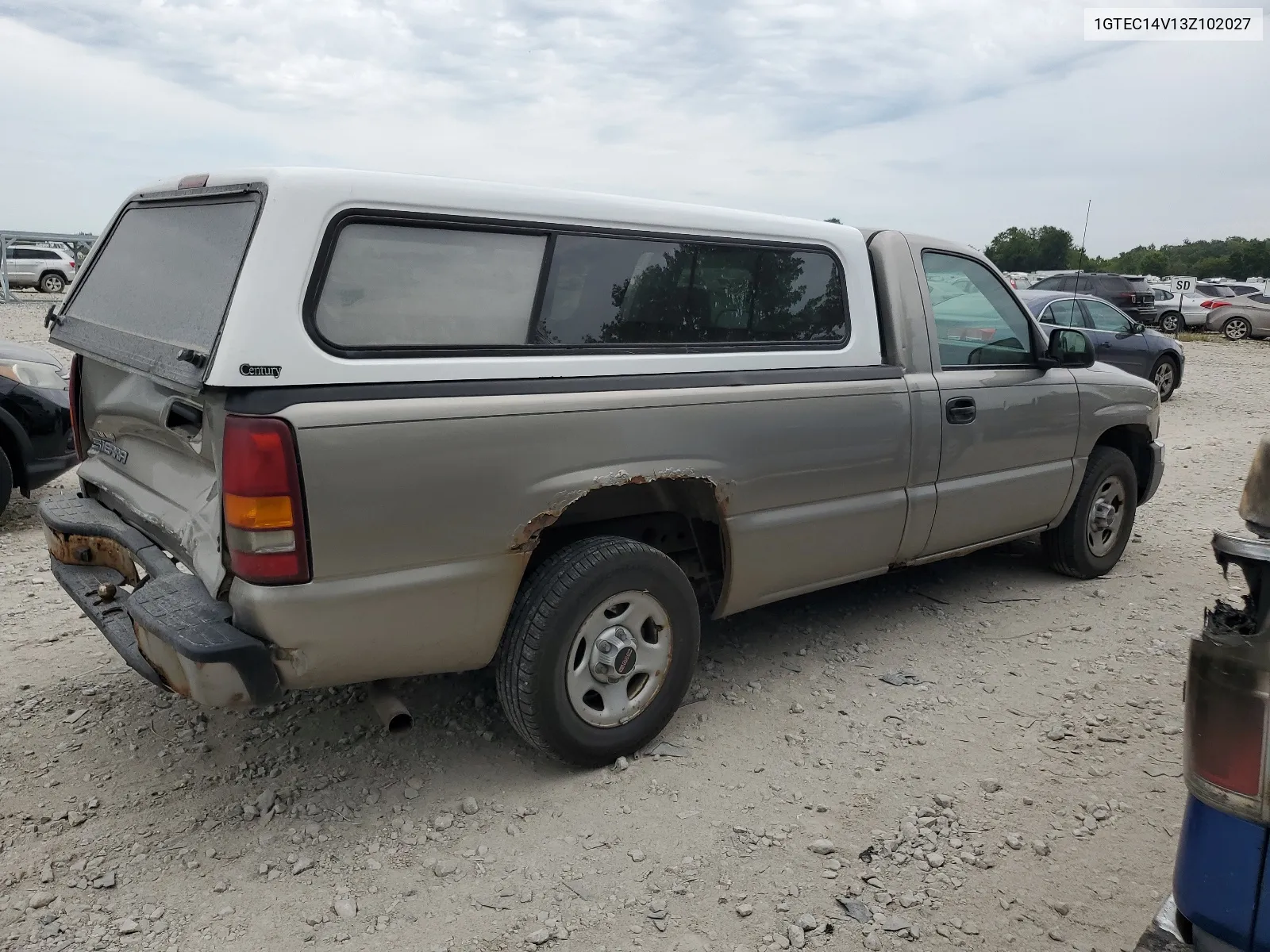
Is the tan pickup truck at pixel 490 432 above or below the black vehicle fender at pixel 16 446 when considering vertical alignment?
above

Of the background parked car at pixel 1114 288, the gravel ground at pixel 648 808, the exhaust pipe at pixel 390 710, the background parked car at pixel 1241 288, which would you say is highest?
the background parked car at pixel 1241 288

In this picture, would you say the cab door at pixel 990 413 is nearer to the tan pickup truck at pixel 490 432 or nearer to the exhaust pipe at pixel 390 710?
the tan pickup truck at pixel 490 432

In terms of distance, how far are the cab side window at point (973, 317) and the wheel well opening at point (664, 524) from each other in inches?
57.6

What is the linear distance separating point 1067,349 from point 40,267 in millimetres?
25979

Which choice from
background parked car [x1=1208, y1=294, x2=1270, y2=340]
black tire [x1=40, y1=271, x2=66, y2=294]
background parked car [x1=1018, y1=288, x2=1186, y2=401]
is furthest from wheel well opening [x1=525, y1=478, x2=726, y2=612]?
background parked car [x1=1208, y1=294, x2=1270, y2=340]

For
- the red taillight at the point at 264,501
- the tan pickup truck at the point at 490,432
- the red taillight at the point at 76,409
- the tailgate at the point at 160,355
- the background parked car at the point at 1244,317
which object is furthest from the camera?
the background parked car at the point at 1244,317

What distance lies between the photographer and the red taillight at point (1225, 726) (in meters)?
1.70

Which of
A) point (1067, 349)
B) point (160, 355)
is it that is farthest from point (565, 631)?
point (1067, 349)

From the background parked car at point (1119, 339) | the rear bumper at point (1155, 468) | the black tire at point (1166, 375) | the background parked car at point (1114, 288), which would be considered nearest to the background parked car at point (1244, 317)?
the background parked car at point (1114, 288)

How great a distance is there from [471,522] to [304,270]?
85cm

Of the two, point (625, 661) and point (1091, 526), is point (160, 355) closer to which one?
point (625, 661)

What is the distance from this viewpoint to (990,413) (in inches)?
176

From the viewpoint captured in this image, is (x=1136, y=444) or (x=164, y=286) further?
(x=1136, y=444)

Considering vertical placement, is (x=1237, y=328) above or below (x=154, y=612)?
above
